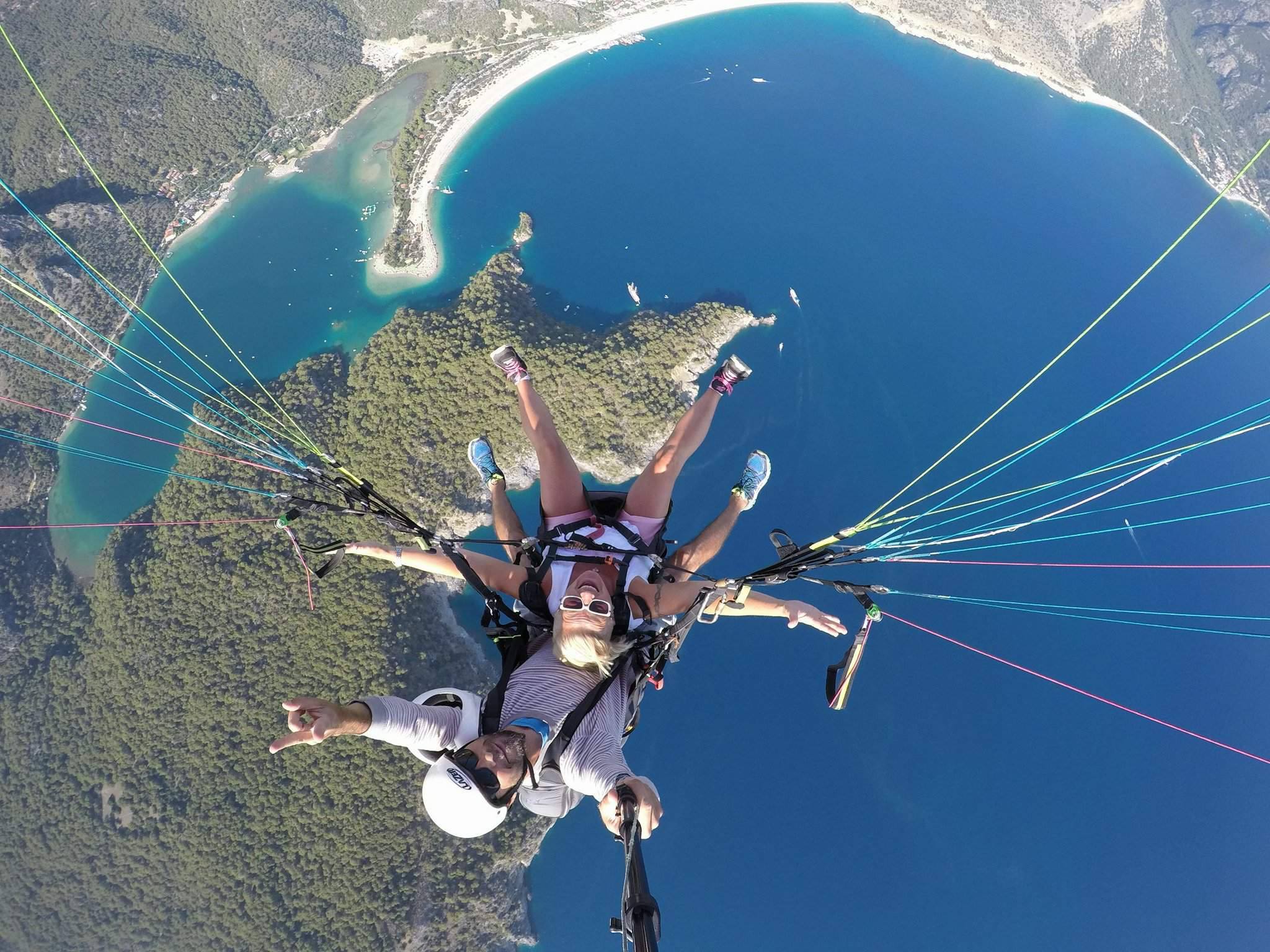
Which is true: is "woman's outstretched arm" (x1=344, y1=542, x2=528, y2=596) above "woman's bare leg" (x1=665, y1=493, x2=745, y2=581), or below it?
below

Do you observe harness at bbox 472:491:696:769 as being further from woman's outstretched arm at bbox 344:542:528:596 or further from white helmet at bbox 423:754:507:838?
white helmet at bbox 423:754:507:838

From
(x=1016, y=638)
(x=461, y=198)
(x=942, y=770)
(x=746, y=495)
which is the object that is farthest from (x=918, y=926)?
(x=461, y=198)

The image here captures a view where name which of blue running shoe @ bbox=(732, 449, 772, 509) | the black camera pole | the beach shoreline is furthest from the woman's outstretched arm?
the beach shoreline

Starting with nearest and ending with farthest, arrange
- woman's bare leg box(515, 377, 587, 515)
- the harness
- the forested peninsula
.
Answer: the harness
woman's bare leg box(515, 377, 587, 515)
the forested peninsula

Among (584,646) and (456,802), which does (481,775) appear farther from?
(584,646)

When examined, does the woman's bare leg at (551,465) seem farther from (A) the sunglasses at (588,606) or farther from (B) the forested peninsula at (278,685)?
(B) the forested peninsula at (278,685)

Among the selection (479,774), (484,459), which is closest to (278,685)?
(484,459)

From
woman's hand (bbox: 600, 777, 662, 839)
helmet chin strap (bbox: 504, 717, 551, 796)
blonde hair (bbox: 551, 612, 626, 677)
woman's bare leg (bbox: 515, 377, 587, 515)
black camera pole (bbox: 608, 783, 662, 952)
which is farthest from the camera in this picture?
woman's bare leg (bbox: 515, 377, 587, 515)

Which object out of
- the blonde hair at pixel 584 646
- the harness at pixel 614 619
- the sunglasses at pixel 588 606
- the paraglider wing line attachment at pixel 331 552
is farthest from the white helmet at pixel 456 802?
the paraglider wing line attachment at pixel 331 552
